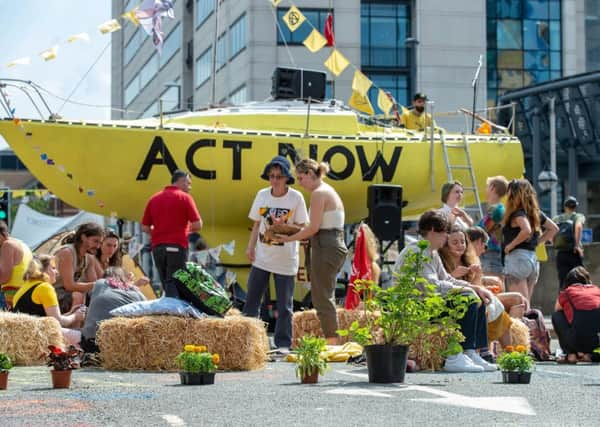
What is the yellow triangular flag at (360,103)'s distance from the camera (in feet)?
71.1

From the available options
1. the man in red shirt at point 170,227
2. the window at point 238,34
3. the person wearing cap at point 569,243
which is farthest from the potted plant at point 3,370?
the window at point 238,34

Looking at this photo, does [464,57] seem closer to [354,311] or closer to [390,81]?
[390,81]

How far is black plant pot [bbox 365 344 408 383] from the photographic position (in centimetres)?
802

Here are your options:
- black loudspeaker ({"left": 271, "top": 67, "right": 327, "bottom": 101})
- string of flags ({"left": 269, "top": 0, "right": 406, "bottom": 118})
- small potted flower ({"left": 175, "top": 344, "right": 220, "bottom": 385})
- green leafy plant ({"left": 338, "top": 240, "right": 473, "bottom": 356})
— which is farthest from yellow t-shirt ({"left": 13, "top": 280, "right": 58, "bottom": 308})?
string of flags ({"left": 269, "top": 0, "right": 406, "bottom": 118})

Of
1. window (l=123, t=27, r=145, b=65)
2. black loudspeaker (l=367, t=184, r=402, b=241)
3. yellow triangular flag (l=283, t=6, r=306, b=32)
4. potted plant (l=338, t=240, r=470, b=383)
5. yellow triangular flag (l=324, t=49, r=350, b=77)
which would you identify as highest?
window (l=123, t=27, r=145, b=65)

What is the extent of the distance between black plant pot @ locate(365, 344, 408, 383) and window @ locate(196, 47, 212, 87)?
39340 millimetres

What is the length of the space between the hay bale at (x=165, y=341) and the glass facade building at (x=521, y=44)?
46069 millimetres

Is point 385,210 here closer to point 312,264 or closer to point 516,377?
point 312,264

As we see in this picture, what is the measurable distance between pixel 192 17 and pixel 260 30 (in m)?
7.84

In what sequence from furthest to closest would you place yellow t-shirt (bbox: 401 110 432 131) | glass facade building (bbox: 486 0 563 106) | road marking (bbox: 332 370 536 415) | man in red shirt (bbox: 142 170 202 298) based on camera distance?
glass facade building (bbox: 486 0 563 106) → yellow t-shirt (bbox: 401 110 432 131) → man in red shirt (bbox: 142 170 202 298) → road marking (bbox: 332 370 536 415)

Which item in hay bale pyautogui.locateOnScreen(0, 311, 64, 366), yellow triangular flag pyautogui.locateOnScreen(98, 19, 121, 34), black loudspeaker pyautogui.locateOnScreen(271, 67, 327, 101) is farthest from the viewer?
A: black loudspeaker pyautogui.locateOnScreen(271, 67, 327, 101)

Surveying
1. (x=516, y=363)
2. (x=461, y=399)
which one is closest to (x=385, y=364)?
(x=516, y=363)

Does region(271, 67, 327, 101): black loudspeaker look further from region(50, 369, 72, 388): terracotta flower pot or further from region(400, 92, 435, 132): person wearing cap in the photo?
region(50, 369, 72, 388): terracotta flower pot

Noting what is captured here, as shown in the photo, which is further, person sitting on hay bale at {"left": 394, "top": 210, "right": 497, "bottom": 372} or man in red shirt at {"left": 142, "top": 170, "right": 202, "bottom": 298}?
man in red shirt at {"left": 142, "top": 170, "right": 202, "bottom": 298}
